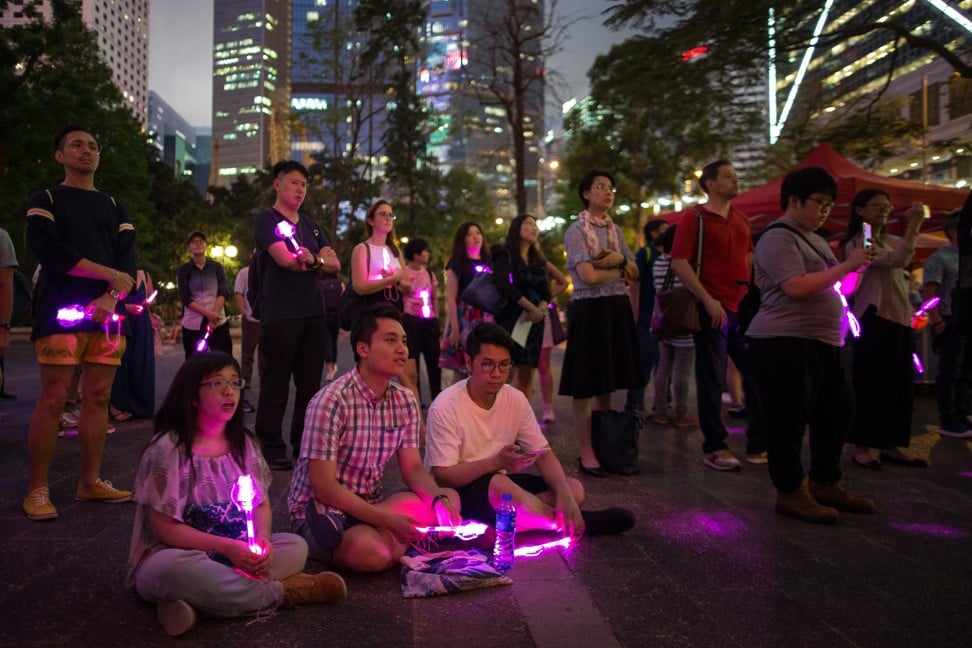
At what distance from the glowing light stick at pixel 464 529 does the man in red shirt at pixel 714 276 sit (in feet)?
7.91

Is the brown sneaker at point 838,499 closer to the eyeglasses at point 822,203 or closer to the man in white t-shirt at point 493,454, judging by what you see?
the man in white t-shirt at point 493,454

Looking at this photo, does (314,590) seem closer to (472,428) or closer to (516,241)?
(472,428)

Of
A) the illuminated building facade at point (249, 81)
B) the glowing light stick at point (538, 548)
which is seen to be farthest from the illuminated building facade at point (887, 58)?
the illuminated building facade at point (249, 81)

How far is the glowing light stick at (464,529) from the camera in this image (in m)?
3.10

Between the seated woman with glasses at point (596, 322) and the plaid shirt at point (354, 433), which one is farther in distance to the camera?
the seated woman with glasses at point (596, 322)

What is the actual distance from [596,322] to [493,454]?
69.4 inches

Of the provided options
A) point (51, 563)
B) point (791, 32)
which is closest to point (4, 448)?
point (51, 563)

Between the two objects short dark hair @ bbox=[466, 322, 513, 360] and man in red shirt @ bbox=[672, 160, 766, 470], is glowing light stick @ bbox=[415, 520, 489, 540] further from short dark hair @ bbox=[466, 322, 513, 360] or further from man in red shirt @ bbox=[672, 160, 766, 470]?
man in red shirt @ bbox=[672, 160, 766, 470]

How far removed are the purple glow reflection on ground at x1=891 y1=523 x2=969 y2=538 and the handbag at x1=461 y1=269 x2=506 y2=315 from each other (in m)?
3.11

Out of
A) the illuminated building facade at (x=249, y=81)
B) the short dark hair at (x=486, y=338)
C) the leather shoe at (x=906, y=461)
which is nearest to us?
the short dark hair at (x=486, y=338)

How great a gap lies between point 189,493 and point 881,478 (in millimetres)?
4406

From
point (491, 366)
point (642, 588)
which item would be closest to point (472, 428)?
point (491, 366)

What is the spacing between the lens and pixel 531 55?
16.7 m

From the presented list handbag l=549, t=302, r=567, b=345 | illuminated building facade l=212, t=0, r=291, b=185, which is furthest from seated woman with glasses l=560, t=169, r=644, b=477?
illuminated building facade l=212, t=0, r=291, b=185
